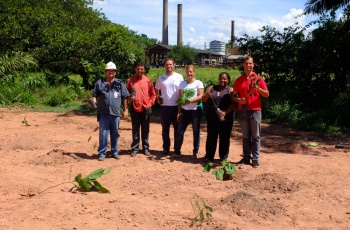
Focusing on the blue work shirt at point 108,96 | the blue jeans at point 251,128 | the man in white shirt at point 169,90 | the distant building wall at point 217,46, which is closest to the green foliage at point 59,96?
the blue work shirt at point 108,96

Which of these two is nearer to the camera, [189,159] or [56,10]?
[189,159]

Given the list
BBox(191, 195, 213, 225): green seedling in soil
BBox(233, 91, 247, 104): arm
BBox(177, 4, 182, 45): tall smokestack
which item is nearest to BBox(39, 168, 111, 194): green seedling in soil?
BBox(191, 195, 213, 225): green seedling in soil

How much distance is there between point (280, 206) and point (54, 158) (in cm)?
373

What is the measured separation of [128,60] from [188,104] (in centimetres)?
876

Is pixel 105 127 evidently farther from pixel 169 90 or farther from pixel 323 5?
pixel 323 5

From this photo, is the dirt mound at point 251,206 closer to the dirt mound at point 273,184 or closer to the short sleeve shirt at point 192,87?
the dirt mound at point 273,184

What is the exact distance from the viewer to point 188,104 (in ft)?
21.0

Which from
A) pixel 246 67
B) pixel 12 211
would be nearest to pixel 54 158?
pixel 12 211

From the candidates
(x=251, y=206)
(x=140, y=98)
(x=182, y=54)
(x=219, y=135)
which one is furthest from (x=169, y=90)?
(x=182, y=54)

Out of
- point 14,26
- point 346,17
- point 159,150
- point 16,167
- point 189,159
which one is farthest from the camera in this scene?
point 14,26

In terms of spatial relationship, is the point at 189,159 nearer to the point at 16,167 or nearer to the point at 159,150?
the point at 159,150

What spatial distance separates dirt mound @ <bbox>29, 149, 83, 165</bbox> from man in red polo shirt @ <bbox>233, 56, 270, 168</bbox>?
8.91ft

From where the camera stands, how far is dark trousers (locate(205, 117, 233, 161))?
622 cm

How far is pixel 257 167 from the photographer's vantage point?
631cm
